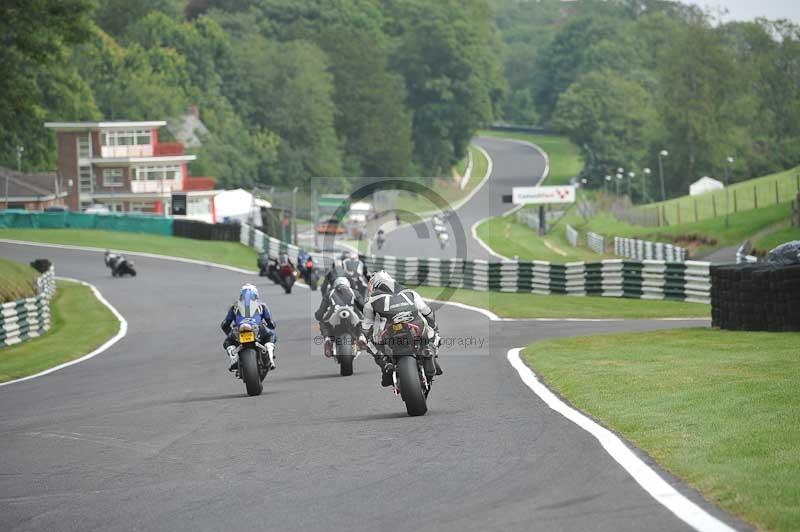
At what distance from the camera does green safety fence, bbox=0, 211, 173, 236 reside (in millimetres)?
76875

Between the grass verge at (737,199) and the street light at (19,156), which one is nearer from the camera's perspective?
the grass verge at (737,199)

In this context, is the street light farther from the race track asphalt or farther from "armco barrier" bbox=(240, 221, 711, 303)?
"armco barrier" bbox=(240, 221, 711, 303)

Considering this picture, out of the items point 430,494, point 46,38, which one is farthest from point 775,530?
point 46,38

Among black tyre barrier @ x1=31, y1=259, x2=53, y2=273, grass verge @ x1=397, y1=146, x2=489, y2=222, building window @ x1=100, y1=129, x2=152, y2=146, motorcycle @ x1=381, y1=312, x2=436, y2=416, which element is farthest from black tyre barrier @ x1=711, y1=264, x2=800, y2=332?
grass verge @ x1=397, y1=146, x2=489, y2=222

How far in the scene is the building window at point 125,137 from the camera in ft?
338

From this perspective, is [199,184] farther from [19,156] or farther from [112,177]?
[19,156]

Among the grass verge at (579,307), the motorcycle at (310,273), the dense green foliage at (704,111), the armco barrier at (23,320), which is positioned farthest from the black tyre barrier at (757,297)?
the dense green foliage at (704,111)

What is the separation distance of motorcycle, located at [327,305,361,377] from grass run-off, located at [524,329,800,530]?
8.16ft

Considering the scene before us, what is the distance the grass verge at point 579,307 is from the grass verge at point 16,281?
1214 cm

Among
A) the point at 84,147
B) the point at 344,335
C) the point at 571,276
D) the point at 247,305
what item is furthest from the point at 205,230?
the point at 247,305

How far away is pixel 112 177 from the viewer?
4065 inches

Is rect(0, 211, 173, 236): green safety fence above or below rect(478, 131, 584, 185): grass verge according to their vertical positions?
below

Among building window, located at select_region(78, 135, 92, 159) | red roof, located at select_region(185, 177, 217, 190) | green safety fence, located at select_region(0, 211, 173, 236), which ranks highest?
building window, located at select_region(78, 135, 92, 159)

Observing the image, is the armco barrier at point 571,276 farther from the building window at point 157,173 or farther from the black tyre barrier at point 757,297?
the building window at point 157,173
